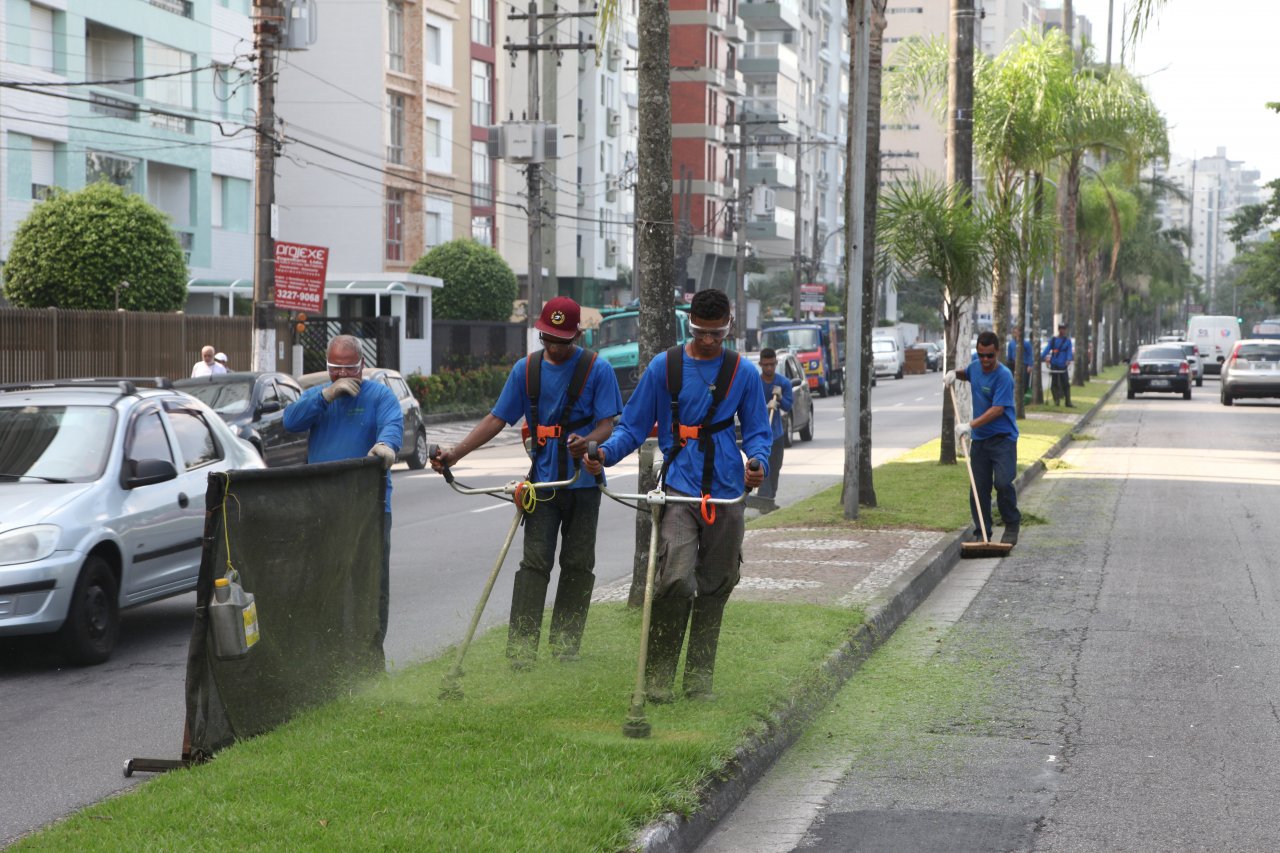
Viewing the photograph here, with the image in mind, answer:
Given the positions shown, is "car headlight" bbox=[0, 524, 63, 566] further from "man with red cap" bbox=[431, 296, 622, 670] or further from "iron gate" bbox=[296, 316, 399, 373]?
"iron gate" bbox=[296, 316, 399, 373]

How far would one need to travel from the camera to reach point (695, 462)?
23.0 ft

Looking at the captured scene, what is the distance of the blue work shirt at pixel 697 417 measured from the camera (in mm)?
7004

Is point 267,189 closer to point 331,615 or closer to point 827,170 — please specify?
point 331,615

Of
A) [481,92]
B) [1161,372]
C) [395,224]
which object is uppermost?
[481,92]

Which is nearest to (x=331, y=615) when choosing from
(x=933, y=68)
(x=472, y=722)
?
(x=472, y=722)

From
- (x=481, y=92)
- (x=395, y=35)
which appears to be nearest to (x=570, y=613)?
(x=395, y=35)

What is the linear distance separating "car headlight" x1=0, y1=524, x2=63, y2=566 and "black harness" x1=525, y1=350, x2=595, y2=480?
290 cm

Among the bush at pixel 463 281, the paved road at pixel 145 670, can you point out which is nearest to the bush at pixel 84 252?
the paved road at pixel 145 670

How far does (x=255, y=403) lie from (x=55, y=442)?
8.97 m

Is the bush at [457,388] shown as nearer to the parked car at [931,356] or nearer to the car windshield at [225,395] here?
the car windshield at [225,395]

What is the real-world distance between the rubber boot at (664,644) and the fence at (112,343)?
2015 cm

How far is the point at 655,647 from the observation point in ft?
23.2

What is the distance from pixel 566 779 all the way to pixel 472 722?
3.02 ft

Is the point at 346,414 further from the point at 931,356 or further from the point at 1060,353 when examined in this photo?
the point at 931,356
